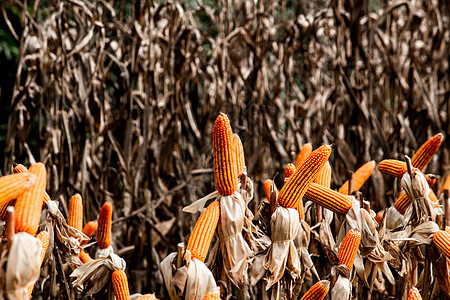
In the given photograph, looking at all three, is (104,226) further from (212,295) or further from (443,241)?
(443,241)

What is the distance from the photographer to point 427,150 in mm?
1646

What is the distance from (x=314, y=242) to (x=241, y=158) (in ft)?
A: 1.46

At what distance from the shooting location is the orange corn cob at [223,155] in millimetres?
1203

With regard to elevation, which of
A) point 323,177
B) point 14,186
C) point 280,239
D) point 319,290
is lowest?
point 319,290

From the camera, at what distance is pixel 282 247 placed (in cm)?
132

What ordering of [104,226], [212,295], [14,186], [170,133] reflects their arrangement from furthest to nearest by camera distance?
[170,133]
[104,226]
[212,295]
[14,186]

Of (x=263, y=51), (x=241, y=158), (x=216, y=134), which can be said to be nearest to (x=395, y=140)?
(x=263, y=51)

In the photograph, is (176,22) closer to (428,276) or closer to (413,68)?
(413,68)

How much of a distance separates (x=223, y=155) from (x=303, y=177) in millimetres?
205

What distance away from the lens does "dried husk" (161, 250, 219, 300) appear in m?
1.17

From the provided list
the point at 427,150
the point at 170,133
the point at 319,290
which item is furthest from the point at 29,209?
the point at 170,133

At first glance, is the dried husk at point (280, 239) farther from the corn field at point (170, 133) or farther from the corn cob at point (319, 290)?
the corn field at point (170, 133)

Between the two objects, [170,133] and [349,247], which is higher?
[170,133]

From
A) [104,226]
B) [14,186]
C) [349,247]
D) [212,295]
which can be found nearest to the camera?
[14,186]
